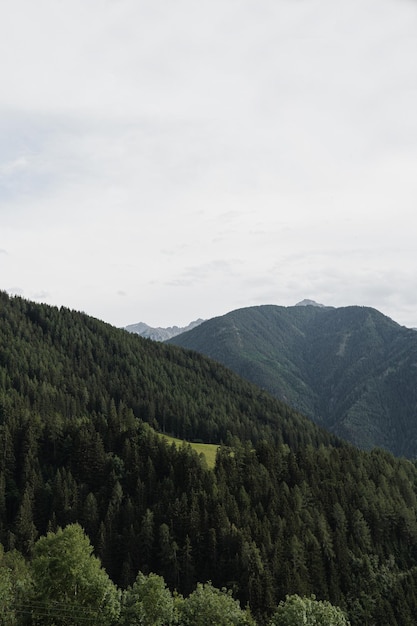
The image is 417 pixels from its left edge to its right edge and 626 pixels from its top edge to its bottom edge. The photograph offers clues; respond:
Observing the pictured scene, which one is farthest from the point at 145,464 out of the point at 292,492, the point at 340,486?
the point at 340,486

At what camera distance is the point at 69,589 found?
57500mm

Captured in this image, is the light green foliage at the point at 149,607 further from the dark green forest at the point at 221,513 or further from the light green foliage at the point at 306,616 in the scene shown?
the dark green forest at the point at 221,513

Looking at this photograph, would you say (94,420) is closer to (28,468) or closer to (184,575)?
(28,468)

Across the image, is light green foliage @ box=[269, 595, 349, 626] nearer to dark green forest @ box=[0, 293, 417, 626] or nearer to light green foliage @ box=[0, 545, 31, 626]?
dark green forest @ box=[0, 293, 417, 626]

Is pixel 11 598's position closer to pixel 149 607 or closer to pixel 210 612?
pixel 149 607

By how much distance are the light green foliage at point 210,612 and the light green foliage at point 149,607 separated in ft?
9.66

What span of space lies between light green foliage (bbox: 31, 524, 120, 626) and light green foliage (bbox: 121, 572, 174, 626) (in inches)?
77.5

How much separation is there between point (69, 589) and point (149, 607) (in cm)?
1070

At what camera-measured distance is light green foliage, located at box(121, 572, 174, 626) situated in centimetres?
5778

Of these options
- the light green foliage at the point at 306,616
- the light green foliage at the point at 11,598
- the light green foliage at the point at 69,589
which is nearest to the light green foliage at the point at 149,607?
→ the light green foliage at the point at 69,589

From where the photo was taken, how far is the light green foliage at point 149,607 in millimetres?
57781

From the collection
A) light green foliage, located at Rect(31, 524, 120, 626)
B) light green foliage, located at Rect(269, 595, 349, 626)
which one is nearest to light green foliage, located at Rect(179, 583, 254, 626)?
light green foliage, located at Rect(269, 595, 349, 626)

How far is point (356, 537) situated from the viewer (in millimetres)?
124125

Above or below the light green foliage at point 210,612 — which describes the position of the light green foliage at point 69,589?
above
